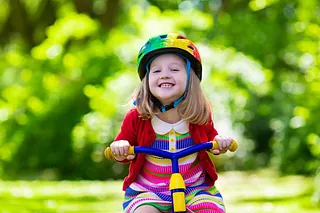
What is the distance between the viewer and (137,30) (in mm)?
11727

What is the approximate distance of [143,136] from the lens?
372 centimetres

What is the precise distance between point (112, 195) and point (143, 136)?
17.8 feet

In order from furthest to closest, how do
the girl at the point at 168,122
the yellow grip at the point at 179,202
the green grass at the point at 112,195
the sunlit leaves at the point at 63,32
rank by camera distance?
the sunlit leaves at the point at 63,32
the green grass at the point at 112,195
the girl at the point at 168,122
the yellow grip at the point at 179,202

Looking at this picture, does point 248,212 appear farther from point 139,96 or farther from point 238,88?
point 238,88

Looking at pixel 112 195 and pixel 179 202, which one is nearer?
pixel 179 202

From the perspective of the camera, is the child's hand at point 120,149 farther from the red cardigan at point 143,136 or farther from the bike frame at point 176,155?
the red cardigan at point 143,136

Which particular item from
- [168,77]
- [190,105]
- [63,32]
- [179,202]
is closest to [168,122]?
[190,105]

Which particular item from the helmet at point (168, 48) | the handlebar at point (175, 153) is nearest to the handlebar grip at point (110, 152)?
the handlebar at point (175, 153)

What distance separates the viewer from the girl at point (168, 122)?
3695mm

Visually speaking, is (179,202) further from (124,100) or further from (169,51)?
(124,100)

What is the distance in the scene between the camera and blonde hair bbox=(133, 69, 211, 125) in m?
3.73

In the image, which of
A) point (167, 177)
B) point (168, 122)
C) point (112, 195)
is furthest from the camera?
point (112, 195)

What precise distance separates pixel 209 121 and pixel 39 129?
331 inches

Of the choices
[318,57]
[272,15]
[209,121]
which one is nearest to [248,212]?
[318,57]
